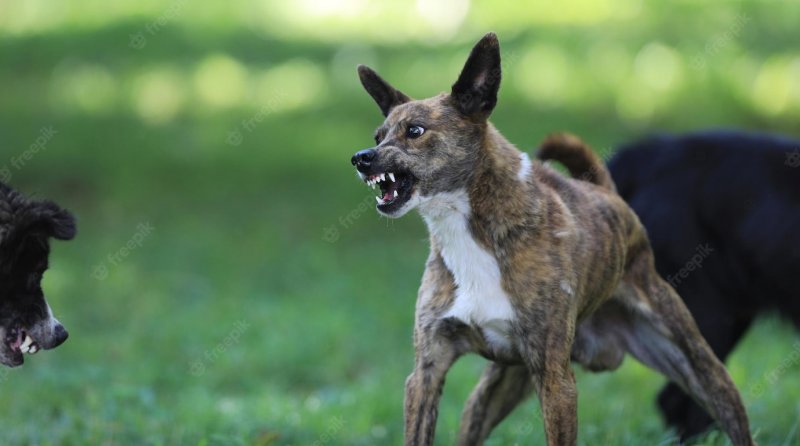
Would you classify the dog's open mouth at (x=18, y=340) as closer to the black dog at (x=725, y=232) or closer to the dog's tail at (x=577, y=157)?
the dog's tail at (x=577, y=157)

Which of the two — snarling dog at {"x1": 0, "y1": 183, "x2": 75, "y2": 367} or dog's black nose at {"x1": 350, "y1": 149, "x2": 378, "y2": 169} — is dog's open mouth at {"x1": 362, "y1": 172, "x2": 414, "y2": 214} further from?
snarling dog at {"x1": 0, "y1": 183, "x2": 75, "y2": 367}

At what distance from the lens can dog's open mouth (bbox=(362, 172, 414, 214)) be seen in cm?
477

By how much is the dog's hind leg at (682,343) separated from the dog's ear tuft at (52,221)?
2.36 meters

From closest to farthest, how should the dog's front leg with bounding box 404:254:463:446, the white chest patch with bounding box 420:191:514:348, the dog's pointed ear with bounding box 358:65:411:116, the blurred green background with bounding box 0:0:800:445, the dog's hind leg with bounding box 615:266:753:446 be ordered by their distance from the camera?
1. the white chest patch with bounding box 420:191:514:348
2. the dog's front leg with bounding box 404:254:463:446
3. the dog's pointed ear with bounding box 358:65:411:116
4. the dog's hind leg with bounding box 615:266:753:446
5. the blurred green background with bounding box 0:0:800:445

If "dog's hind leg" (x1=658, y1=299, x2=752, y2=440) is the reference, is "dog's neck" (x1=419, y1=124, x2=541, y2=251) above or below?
above

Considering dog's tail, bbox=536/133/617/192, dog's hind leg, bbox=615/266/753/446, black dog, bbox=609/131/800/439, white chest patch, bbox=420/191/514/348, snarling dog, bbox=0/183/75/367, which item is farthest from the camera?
black dog, bbox=609/131/800/439

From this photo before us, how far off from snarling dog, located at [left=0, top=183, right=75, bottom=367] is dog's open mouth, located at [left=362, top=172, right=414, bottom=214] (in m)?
1.33

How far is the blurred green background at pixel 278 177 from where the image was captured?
23.0 feet

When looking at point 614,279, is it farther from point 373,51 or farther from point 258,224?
point 373,51

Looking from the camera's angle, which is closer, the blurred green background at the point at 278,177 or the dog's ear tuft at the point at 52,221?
the dog's ear tuft at the point at 52,221

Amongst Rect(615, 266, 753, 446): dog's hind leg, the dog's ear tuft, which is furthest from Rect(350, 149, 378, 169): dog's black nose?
Rect(615, 266, 753, 446): dog's hind leg

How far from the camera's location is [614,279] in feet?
17.4

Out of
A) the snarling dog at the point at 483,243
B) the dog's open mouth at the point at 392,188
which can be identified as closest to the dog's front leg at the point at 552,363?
the snarling dog at the point at 483,243

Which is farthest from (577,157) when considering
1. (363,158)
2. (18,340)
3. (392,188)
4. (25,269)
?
(18,340)
